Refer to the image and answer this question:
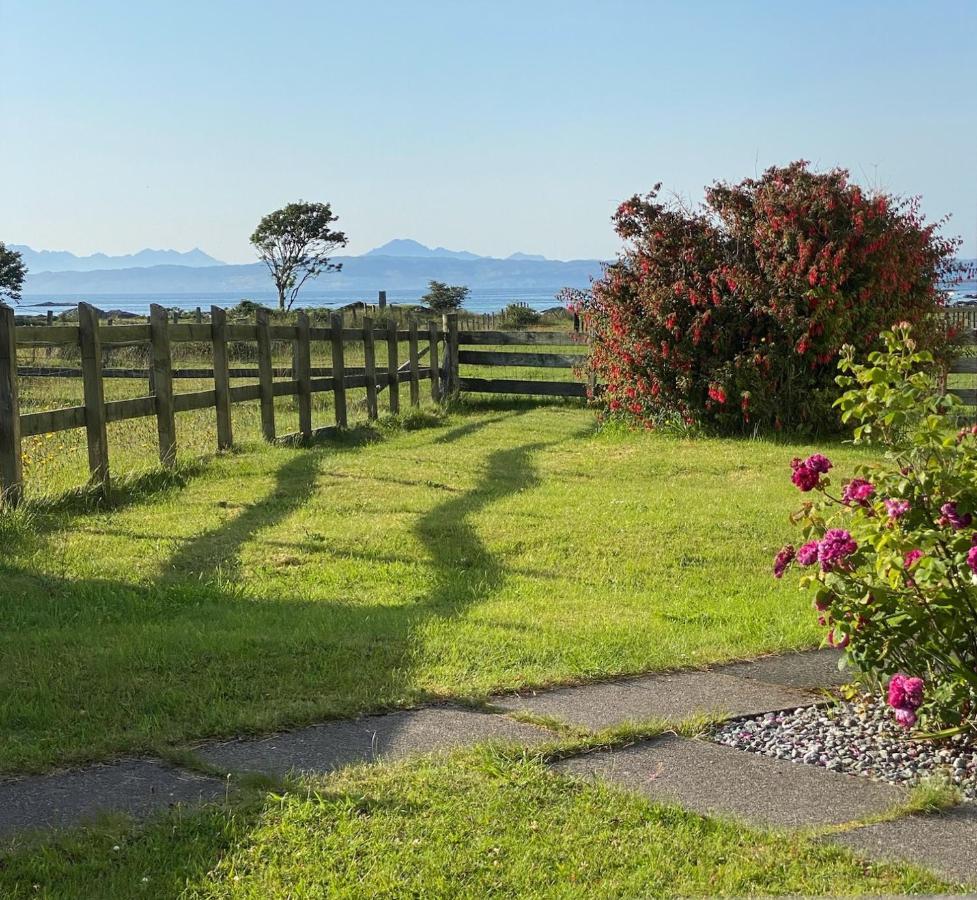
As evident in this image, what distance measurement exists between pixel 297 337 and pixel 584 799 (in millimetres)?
11733

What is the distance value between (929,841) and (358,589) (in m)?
4.37

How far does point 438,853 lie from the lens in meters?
3.52

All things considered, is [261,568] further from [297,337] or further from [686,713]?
[297,337]

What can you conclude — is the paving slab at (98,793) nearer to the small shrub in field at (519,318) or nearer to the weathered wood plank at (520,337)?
the weathered wood plank at (520,337)

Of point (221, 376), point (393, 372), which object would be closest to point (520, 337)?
point (393, 372)

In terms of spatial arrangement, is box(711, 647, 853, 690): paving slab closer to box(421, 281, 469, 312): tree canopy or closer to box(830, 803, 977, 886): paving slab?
box(830, 803, 977, 886): paving slab

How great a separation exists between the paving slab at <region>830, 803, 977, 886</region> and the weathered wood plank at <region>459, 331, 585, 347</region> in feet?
56.7

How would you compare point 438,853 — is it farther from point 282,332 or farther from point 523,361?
point 523,361

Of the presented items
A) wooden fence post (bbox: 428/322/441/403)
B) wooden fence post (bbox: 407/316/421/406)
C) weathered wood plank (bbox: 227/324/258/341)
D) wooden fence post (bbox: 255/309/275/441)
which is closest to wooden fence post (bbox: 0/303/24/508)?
weathered wood plank (bbox: 227/324/258/341)

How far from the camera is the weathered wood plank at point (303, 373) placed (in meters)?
14.9

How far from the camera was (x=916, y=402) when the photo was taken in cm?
443

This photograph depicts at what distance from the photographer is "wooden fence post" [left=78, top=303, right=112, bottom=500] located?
10375mm

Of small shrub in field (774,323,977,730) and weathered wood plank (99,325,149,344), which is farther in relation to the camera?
weathered wood plank (99,325,149,344)

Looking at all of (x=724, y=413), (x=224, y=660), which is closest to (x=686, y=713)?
(x=224, y=660)
